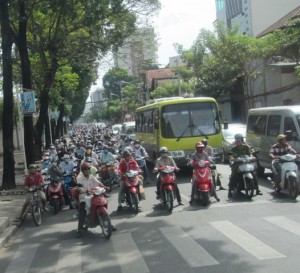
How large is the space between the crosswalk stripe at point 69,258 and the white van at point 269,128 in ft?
23.4

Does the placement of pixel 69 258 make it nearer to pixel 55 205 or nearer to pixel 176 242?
pixel 176 242

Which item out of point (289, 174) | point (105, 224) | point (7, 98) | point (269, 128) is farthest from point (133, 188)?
point (7, 98)

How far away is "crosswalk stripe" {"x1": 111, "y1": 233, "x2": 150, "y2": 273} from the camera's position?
6.80 meters

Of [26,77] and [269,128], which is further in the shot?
[26,77]

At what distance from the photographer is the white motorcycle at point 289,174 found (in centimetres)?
1147

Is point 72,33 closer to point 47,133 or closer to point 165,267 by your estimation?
point 47,133

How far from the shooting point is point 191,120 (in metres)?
17.3

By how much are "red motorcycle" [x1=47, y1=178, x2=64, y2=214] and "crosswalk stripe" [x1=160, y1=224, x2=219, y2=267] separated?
4114mm

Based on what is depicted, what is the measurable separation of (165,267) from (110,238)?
8.05 feet

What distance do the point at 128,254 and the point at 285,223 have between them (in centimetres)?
304

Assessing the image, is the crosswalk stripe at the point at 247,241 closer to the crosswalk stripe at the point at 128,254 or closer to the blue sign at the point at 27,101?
the crosswalk stripe at the point at 128,254

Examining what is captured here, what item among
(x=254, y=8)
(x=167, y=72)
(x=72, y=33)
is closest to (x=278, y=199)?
(x=72, y=33)

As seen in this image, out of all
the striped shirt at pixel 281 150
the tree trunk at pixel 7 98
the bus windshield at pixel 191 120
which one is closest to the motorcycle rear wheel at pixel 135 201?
the striped shirt at pixel 281 150

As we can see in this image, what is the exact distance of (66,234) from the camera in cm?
984
